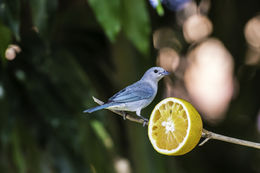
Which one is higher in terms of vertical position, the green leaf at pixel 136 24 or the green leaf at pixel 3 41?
the green leaf at pixel 3 41

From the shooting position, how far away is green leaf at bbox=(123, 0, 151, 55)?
1.08m

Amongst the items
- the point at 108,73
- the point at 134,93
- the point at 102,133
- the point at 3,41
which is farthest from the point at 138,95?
the point at 108,73

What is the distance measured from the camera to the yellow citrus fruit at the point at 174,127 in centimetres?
56

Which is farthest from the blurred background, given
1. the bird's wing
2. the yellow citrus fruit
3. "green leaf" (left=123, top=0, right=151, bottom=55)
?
the yellow citrus fruit

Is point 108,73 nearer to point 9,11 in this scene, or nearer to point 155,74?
point 9,11

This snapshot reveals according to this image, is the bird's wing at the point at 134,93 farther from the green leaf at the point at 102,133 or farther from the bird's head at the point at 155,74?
the green leaf at the point at 102,133

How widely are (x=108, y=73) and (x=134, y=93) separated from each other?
4.49 ft

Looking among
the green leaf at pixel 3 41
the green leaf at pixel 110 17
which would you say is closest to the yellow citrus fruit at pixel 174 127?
the green leaf at pixel 3 41

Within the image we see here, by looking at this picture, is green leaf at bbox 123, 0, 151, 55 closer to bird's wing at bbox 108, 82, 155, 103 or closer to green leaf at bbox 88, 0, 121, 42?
green leaf at bbox 88, 0, 121, 42

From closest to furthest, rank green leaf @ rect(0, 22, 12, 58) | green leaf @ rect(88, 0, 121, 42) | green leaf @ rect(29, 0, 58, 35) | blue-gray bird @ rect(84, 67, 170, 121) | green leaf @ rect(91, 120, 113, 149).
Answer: blue-gray bird @ rect(84, 67, 170, 121)
green leaf @ rect(0, 22, 12, 58)
green leaf @ rect(88, 0, 121, 42)
green leaf @ rect(29, 0, 58, 35)
green leaf @ rect(91, 120, 113, 149)

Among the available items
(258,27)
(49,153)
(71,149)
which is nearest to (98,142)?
(71,149)

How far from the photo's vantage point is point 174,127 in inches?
22.8

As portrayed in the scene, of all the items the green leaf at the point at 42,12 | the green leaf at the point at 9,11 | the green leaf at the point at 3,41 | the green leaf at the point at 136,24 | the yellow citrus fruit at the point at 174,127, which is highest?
the green leaf at the point at 9,11

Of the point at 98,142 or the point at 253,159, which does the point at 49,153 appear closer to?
the point at 98,142
